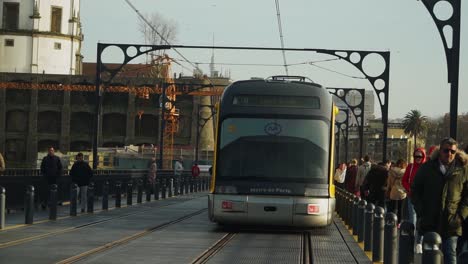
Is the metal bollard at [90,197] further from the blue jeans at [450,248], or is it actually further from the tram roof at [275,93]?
the blue jeans at [450,248]

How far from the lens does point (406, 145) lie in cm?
13800

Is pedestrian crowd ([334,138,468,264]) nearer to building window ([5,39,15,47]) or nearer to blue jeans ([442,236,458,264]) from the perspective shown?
blue jeans ([442,236,458,264])

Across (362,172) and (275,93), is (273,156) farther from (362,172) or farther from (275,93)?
(362,172)

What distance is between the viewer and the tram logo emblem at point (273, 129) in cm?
2169

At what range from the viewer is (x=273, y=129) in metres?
21.7

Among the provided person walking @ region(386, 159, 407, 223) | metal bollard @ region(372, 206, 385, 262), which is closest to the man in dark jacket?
metal bollard @ region(372, 206, 385, 262)

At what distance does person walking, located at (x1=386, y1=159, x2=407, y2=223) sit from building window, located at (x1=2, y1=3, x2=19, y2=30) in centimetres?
9979

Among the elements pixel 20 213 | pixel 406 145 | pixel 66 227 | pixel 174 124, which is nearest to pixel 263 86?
pixel 66 227

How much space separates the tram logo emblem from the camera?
2169 cm

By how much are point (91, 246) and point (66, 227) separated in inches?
204

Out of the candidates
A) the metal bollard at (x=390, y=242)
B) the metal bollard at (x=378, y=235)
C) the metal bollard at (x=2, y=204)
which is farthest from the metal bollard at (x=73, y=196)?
the metal bollard at (x=390, y=242)

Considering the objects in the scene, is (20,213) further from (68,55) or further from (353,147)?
(353,147)

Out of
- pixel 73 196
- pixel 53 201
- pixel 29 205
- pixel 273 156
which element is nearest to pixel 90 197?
pixel 73 196

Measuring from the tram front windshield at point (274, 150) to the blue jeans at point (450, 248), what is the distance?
10.2m
